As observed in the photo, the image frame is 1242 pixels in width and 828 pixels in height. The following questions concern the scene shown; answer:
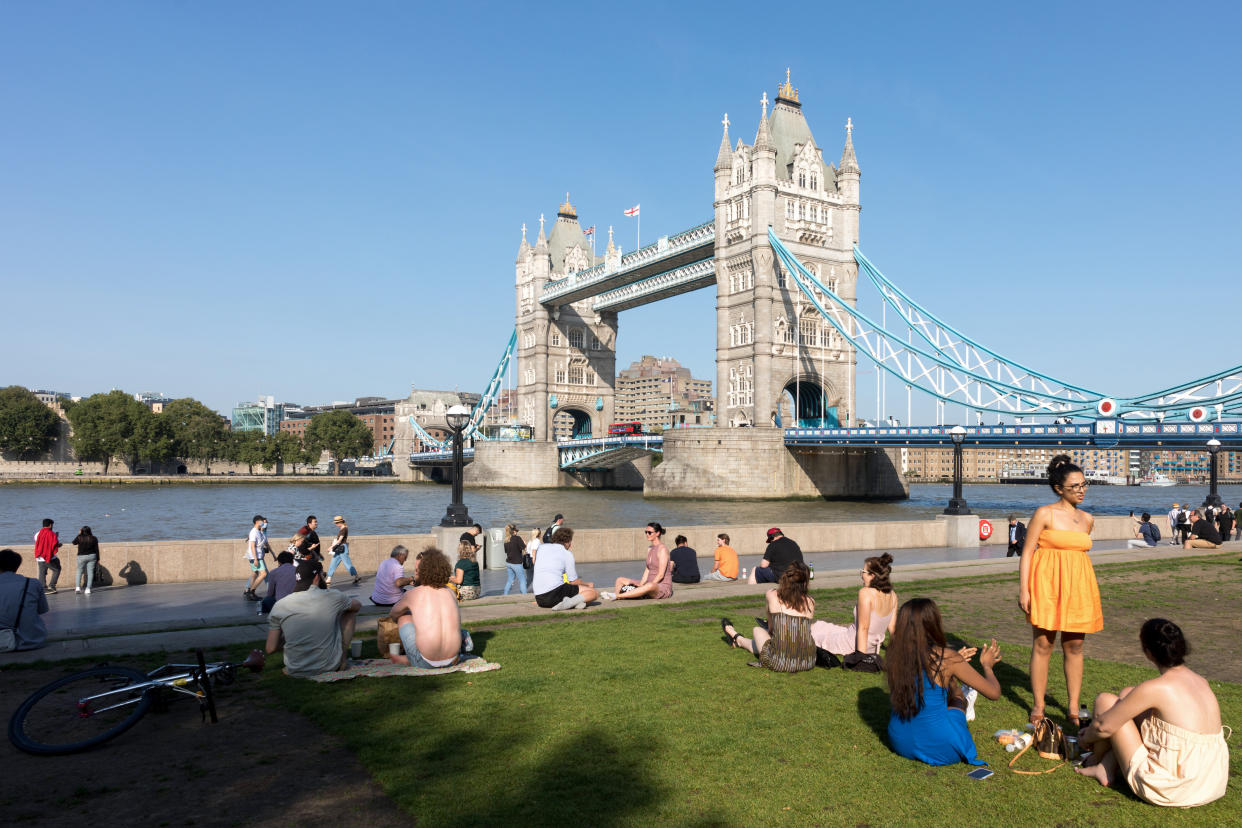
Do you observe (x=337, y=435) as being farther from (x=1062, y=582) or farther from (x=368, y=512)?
(x=1062, y=582)

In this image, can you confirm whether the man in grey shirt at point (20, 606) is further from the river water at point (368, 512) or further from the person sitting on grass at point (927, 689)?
the river water at point (368, 512)

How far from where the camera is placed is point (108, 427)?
94.1 m

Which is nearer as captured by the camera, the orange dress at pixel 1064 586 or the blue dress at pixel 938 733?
the blue dress at pixel 938 733

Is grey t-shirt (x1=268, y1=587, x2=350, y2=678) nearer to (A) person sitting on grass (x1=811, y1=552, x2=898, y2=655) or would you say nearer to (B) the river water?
(A) person sitting on grass (x1=811, y1=552, x2=898, y2=655)

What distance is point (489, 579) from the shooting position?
15391mm

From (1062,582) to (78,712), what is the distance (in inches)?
252

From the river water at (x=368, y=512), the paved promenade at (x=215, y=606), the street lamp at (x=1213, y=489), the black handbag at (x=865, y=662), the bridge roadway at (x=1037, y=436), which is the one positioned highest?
the bridge roadway at (x=1037, y=436)

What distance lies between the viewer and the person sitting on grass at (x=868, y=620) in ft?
23.7

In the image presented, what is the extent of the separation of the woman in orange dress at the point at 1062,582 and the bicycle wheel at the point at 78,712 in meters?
5.80

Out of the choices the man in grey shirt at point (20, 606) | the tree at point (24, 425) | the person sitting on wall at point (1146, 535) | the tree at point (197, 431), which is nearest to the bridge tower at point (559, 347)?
the tree at point (197, 431)

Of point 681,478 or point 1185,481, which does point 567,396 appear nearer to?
point 681,478

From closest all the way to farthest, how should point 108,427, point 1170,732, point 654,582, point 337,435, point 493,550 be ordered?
1. point 1170,732
2. point 654,582
3. point 493,550
4. point 108,427
5. point 337,435

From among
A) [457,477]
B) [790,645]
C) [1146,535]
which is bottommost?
[1146,535]

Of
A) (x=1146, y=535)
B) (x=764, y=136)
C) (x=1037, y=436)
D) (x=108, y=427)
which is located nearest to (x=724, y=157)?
(x=764, y=136)
